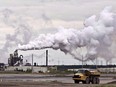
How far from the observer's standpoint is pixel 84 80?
72.5m

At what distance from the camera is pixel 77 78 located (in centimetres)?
7256

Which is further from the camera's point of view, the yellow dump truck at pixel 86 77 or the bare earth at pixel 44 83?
the yellow dump truck at pixel 86 77

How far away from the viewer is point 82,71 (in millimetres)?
74000

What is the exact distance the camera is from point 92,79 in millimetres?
74062

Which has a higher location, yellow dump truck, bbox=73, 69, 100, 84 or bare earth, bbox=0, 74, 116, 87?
yellow dump truck, bbox=73, 69, 100, 84

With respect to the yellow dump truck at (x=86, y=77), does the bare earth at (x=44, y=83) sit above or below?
below

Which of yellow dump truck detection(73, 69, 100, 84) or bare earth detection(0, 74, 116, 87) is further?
yellow dump truck detection(73, 69, 100, 84)

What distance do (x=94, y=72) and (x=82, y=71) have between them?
2.55 metres

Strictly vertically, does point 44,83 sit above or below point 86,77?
below

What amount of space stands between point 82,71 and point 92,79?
8.34 ft

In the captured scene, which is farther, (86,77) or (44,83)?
(86,77)

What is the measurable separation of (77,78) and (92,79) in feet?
11.2

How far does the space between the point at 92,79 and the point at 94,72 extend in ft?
5.07
